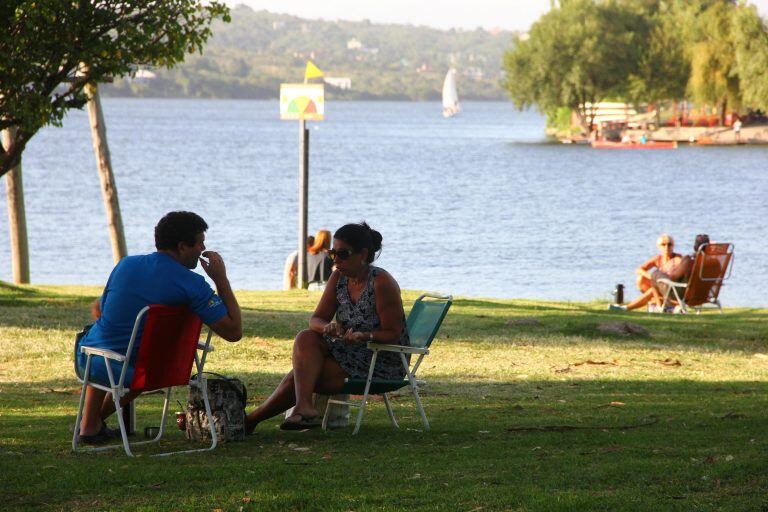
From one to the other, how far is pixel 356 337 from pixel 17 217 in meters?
14.0

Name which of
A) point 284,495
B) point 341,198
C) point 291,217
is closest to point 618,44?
point 341,198

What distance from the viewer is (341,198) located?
52.7 meters

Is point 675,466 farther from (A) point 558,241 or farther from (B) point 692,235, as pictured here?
(B) point 692,235

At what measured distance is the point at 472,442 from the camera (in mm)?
5973

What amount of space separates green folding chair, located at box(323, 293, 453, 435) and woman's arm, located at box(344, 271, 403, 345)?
5 cm

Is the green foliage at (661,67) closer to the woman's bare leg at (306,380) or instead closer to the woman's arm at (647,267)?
the woman's arm at (647,267)

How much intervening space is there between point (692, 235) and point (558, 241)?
5687mm

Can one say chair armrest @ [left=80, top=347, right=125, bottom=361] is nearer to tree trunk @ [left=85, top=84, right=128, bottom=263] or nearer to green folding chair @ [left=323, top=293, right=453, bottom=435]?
green folding chair @ [left=323, top=293, right=453, bottom=435]

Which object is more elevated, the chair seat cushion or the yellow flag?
the yellow flag

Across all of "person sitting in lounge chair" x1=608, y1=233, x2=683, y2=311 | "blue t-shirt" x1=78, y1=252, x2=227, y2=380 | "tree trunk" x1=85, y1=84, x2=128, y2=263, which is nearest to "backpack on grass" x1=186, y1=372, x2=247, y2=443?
"blue t-shirt" x1=78, y1=252, x2=227, y2=380

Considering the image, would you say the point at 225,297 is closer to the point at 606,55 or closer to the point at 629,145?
the point at 606,55

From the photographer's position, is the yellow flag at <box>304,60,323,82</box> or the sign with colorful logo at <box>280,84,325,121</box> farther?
the yellow flag at <box>304,60,323,82</box>

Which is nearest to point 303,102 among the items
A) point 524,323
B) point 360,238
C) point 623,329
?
point 524,323

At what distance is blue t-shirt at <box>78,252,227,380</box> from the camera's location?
560 cm
